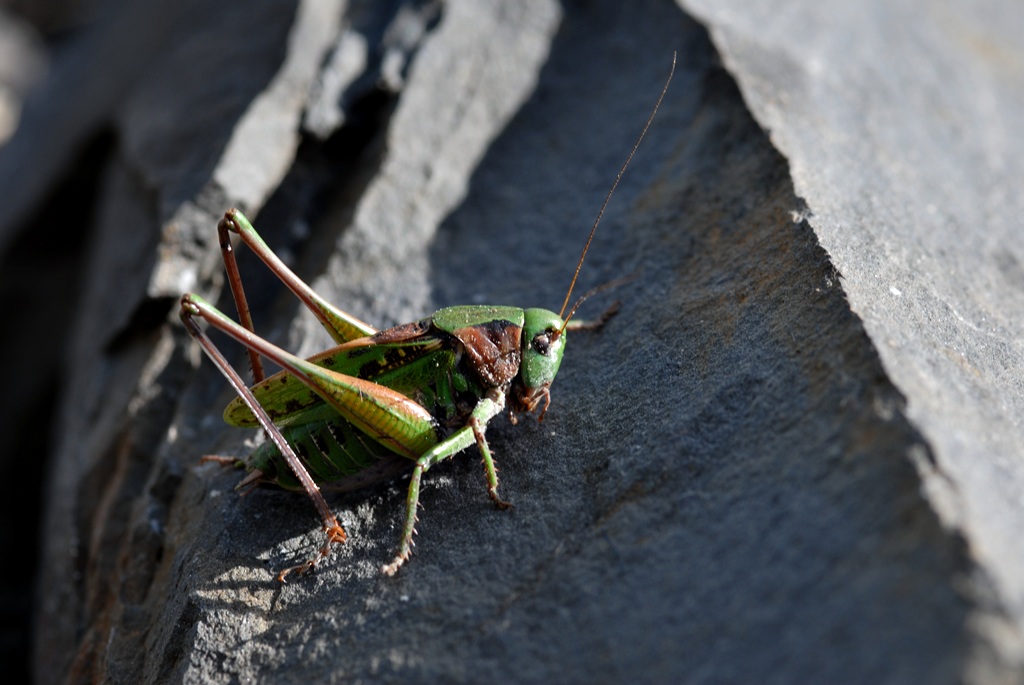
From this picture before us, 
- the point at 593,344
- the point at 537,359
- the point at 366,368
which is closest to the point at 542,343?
the point at 537,359

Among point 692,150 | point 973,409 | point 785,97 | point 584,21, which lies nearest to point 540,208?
point 692,150

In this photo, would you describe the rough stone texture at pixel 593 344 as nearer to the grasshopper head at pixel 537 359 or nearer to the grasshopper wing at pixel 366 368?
the grasshopper head at pixel 537 359

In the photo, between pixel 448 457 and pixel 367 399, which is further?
pixel 448 457

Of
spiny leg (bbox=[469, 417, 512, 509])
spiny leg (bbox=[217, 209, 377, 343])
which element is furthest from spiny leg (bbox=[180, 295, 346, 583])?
spiny leg (bbox=[469, 417, 512, 509])

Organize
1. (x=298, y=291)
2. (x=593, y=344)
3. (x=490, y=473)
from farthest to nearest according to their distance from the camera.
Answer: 1. (x=593, y=344)
2. (x=298, y=291)
3. (x=490, y=473)

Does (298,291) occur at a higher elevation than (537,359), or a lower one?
lower

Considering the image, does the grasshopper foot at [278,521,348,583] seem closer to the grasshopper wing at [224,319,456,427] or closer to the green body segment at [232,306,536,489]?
the green body segment at [232,306,536,489]

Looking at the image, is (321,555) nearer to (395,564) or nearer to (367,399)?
(395,564)
